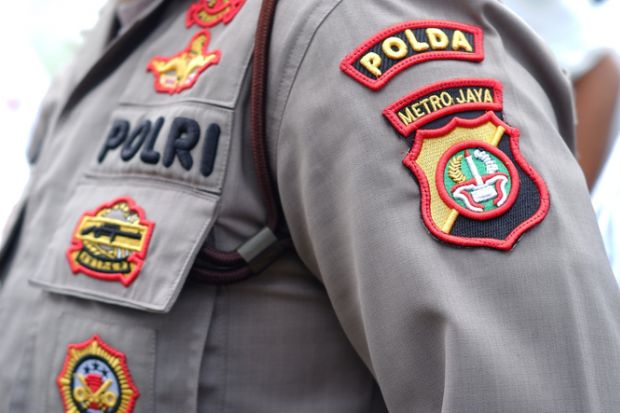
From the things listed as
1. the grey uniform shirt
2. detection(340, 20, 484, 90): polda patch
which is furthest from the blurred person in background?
detection(340, 20, 484, 90): polda patch

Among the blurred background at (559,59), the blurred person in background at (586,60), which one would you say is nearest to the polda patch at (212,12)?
the blurred background at (559,59)

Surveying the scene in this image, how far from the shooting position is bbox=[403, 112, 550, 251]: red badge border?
2.18ft

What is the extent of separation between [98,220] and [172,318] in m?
0.14

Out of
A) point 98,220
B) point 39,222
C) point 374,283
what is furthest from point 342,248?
point 39,222

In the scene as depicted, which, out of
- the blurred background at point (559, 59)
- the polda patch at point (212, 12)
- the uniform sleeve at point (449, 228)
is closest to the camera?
the uniform sleeve at point (449, 228)

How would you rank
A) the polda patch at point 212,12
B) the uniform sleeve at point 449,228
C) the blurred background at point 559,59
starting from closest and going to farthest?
the uniform sleeve at point 449,228
the polda patch at point 212,12
the blurred background at point 559,59

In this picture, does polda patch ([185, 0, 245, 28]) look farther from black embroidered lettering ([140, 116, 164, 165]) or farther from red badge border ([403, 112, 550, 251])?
red badge border ([403, 112, 550, 251])

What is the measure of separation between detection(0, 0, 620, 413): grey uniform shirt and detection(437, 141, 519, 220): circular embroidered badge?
13mm

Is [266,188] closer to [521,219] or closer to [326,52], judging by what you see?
[326,52]

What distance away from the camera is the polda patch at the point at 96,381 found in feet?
2.62

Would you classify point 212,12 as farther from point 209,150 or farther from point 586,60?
point 586,60

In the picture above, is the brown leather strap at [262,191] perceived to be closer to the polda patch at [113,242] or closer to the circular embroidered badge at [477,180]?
the polda patch at [113,242]

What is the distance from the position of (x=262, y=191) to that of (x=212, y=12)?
0.25 meters

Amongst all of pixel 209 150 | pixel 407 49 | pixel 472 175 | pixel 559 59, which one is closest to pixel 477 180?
pixel 472 175
